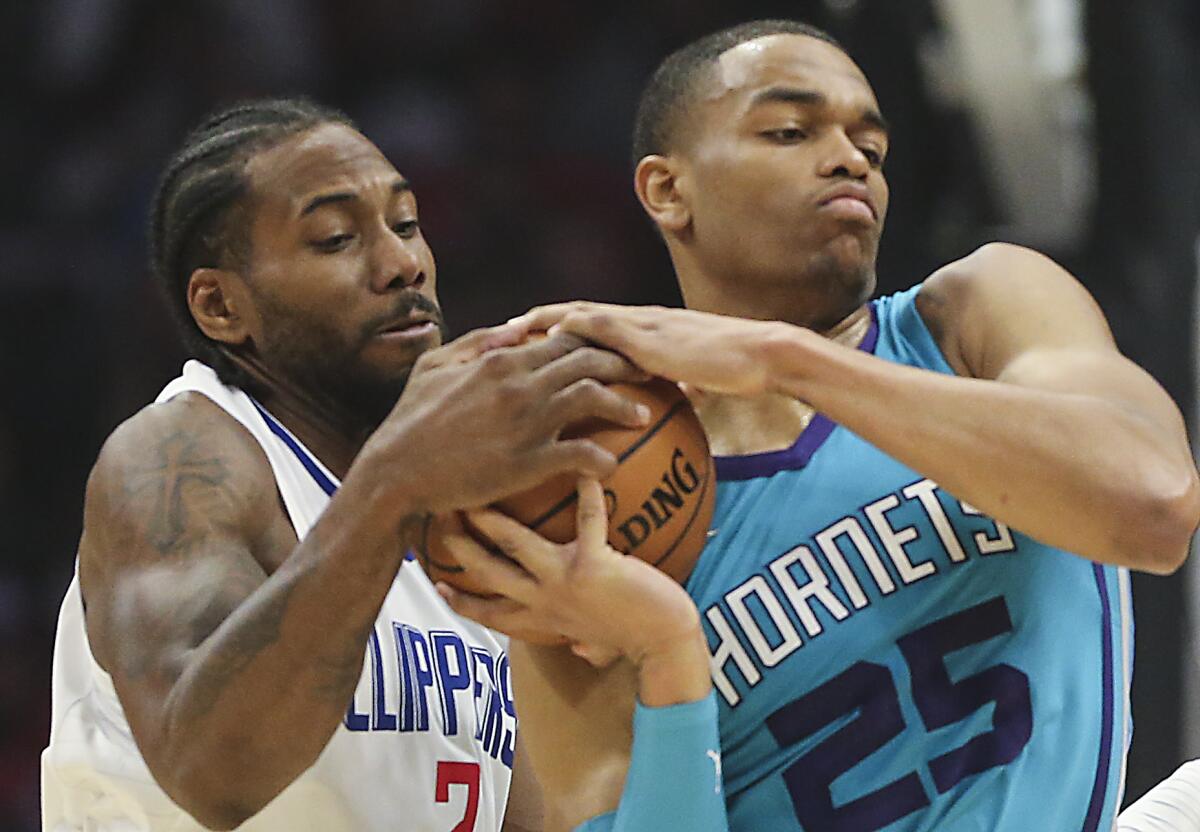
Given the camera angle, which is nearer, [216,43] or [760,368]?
[760,368]

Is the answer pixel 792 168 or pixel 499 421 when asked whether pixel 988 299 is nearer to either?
pixel 792 168

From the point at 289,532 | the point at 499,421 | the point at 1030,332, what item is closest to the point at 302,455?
the point at 289,532

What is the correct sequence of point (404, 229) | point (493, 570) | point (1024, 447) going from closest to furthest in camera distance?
point (1024, 447), point (493, 570), point (404, 229)

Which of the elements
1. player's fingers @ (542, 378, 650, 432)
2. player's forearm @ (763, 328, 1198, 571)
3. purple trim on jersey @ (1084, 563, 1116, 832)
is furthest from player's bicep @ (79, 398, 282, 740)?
purple trim on jersey @ (1084, 563, 1116, 832)

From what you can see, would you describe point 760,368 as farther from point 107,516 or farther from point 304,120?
point 304,120

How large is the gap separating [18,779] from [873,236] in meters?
4.89

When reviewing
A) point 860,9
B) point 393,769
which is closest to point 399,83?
point 860,9

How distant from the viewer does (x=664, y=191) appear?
118 inches

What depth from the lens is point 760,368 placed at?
7.70ft

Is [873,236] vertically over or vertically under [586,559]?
over

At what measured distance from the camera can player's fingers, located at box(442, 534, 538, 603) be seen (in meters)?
2.38

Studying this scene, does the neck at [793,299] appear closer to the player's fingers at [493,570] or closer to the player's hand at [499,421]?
the player's hand at [499,421]

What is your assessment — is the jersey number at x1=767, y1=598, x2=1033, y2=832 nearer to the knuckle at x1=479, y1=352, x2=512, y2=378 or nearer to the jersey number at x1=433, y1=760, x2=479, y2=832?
the knuckle at x1=479, y1=352, x2=512, y2=378

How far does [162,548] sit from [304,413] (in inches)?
25.0
